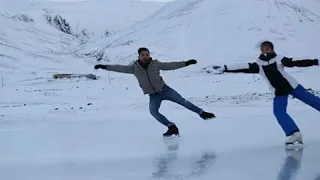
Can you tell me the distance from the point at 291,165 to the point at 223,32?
212 ft

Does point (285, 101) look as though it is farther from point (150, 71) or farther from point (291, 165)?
point (150, 71)

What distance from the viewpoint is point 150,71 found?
6910 mm

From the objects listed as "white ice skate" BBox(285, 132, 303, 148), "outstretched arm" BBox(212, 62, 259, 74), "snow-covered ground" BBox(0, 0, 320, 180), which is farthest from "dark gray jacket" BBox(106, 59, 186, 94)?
"white ice skate" BBox(285, 132, 303, 148)

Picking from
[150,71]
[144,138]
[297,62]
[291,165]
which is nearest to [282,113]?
[297,62]

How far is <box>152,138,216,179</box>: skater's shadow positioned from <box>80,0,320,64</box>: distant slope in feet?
171

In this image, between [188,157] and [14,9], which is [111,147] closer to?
[188,157]

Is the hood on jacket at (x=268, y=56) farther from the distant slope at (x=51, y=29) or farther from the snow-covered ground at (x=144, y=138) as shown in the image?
the distant slope at (x=51, y=29)

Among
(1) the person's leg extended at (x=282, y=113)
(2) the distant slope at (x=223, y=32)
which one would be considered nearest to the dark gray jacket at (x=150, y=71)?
(1) the person's leg extended at (x=282, y=113)

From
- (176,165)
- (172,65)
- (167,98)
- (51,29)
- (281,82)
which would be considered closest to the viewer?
(176,165)

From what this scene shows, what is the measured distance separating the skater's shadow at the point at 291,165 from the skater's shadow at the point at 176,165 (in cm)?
65

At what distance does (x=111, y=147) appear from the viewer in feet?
20.9

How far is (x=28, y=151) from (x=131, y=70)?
1.67 m

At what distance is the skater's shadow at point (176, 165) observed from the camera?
173 inches

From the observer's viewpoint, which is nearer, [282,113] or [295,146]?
[295,146]
